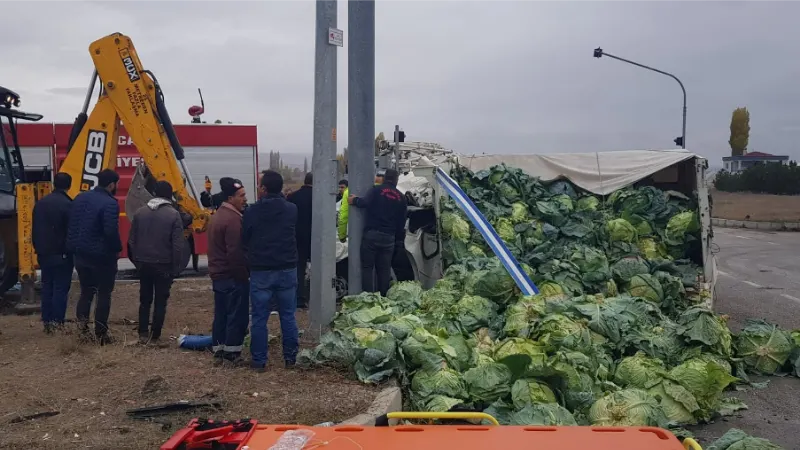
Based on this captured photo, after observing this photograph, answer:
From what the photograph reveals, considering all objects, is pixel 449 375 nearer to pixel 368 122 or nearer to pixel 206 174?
pixel 368 122

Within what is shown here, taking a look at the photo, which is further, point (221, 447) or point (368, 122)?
point (368, 122)

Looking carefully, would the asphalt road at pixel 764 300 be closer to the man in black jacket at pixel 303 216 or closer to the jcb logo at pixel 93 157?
→ the man in black jacket at pixel 303 216

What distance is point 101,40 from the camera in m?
8.91

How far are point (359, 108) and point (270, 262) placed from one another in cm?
298

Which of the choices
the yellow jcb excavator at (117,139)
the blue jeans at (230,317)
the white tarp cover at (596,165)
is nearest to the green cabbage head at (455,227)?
the white tarp cover at (596,165)

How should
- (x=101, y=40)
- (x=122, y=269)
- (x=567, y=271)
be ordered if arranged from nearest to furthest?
(x=101, y=40), (x=567, y=271), (x=122, y=269)

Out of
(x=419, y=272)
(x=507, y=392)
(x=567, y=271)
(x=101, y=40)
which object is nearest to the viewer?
(x=507, y=392)

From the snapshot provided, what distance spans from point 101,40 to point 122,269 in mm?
8145

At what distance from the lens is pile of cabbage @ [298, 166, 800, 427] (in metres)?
6.17

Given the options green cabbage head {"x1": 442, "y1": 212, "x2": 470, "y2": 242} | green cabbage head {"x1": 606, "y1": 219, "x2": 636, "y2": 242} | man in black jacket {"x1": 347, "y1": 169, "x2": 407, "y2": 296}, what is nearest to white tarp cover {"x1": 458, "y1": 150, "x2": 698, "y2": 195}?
green cabbage head {"x1": 606, "y1": 219, "x2": 636, "y2": 242}

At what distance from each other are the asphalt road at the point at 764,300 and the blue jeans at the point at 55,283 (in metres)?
7.41

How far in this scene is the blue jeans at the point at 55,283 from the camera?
8.76 meters

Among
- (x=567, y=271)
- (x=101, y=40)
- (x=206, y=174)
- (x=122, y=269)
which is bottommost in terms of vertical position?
(x=122, y=269)

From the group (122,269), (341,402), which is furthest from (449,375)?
(122,269)
